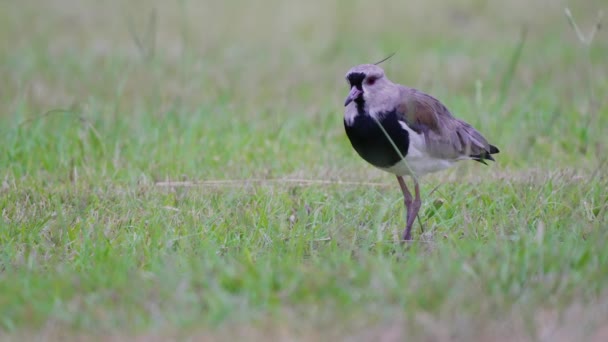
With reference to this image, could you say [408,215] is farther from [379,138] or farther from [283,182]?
[283,182]

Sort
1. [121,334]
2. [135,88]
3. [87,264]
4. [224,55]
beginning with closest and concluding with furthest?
1. [121,334]
2. [87,264]
3. [135,88]
4. [224,55]

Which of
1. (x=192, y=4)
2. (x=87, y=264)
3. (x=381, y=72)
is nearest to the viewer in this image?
(x=87, y=264)

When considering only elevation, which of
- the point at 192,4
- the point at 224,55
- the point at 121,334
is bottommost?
the point at 121,334

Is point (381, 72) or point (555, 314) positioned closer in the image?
point (555, 314)

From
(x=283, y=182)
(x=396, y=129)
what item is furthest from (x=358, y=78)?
(x=283, y=182)

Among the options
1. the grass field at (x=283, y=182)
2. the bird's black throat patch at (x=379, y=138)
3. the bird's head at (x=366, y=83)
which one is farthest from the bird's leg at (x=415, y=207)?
the bird's head at (x=366, y=83)

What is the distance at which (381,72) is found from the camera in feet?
14.5

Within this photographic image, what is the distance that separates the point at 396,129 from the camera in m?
4.29

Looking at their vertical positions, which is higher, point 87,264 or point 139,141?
point 139,141

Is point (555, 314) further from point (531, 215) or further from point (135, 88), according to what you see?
point (135, 88)

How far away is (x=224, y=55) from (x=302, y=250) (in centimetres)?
436

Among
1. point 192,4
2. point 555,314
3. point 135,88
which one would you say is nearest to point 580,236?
point 555,314

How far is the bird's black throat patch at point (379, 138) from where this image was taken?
14.0ft

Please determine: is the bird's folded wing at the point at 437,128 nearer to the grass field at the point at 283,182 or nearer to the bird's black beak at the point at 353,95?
the bird's black beak at the point at 353,95
